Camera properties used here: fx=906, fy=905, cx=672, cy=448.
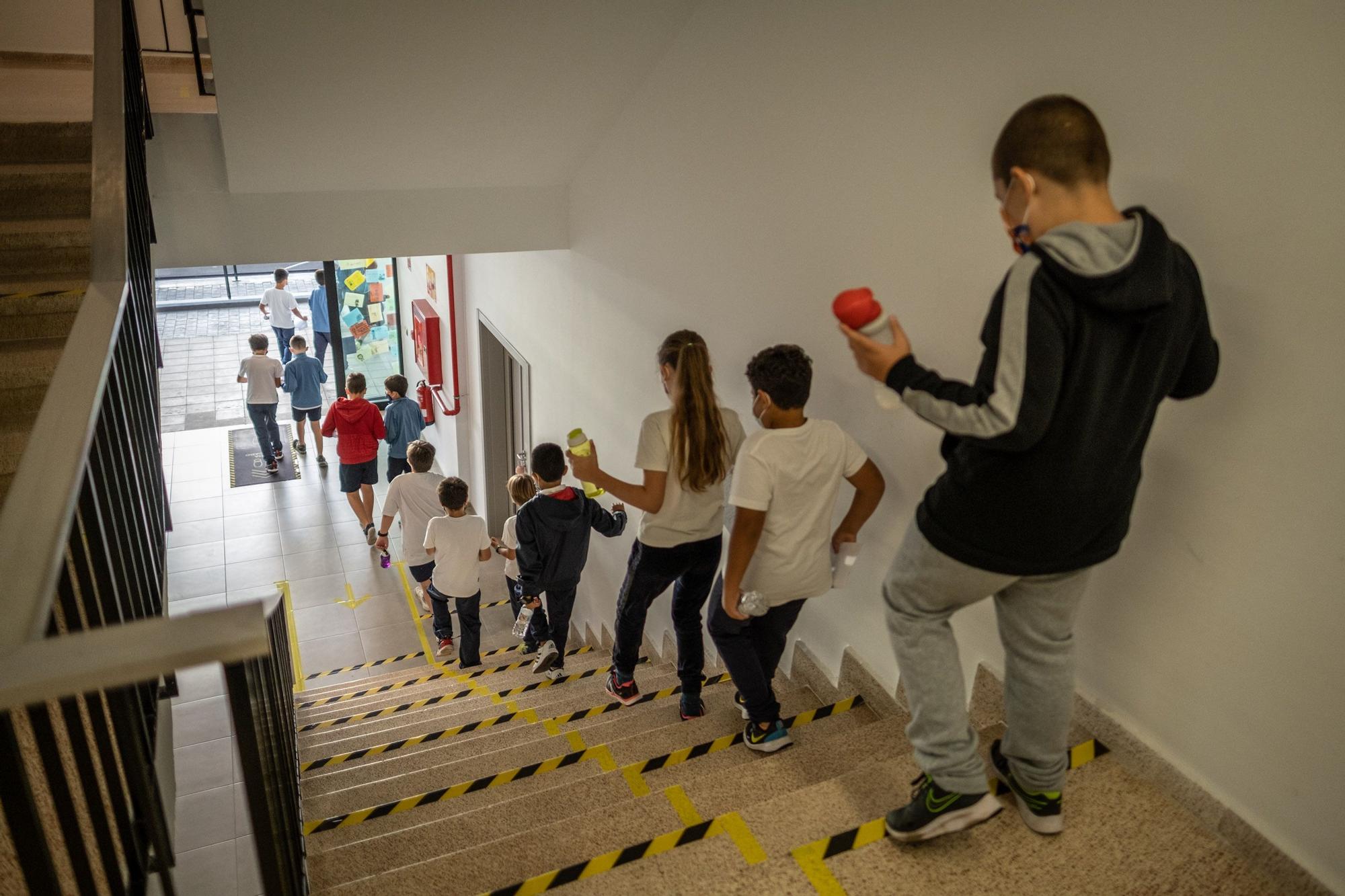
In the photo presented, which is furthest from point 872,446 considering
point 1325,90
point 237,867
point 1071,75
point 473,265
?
point 473,265

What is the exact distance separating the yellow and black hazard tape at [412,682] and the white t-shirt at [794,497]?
313cm

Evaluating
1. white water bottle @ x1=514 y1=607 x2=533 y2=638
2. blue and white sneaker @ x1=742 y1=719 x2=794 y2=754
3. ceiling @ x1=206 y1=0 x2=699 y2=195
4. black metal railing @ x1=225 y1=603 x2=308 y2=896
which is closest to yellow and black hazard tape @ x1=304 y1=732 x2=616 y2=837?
blue and white sneaker @ x1=742 y1=719 x2=794 y2=754

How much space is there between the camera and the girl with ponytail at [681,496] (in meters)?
3.02

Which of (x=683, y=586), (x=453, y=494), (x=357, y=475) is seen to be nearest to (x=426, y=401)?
(x=357, y=475)

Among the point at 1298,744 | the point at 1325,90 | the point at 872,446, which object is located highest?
the point at 1325,90

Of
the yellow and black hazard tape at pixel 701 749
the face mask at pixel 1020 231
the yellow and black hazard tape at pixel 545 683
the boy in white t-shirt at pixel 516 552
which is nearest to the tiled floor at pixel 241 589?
the boy in white t-shirt at pixel 516 552

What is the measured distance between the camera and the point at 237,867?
434 centimetres

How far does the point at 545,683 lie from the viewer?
4977 mm

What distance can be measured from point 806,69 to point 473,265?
5.36m

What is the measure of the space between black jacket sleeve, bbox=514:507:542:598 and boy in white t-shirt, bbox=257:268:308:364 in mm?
7503

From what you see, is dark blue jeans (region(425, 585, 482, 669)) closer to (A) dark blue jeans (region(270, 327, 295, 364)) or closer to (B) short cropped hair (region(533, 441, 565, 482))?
(B) short cropped hair (region(533, 441, 565, 482))

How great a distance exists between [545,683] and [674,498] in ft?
7.26

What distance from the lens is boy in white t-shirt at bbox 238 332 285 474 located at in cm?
888

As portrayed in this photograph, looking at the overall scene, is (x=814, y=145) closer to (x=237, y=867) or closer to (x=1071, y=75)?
(x=1071, y=75)
